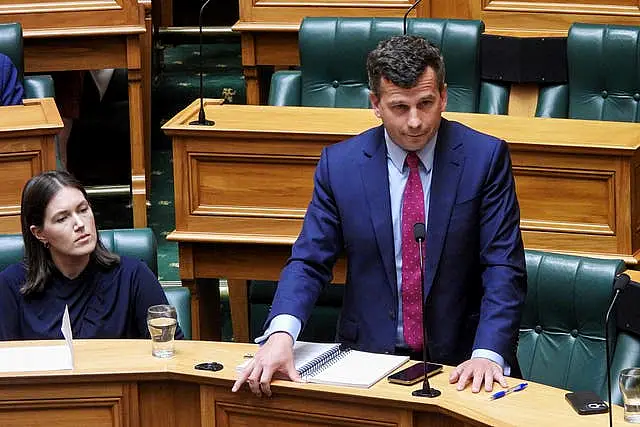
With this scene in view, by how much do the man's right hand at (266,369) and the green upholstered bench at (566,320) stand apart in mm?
929

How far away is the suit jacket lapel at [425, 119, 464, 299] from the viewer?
2791 mm

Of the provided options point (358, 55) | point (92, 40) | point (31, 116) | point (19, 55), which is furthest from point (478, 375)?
point (92, 40)

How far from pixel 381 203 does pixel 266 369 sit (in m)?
0.49

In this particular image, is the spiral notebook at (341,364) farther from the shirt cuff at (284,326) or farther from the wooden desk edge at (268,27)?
the wooden desk edge at (268,27)

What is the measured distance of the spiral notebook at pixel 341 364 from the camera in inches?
98.2

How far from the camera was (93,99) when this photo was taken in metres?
7.00

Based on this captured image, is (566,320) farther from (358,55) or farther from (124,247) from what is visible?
(358,55)

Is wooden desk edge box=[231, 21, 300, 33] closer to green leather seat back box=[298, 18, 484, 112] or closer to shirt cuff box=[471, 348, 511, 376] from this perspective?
green leather seat back box=[298, 18, 484, 112]

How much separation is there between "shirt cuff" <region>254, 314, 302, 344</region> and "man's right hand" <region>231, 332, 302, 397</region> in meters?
0.07

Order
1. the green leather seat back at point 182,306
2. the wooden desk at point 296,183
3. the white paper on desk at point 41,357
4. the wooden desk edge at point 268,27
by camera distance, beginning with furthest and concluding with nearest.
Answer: the wooden desk edge at point 268,27
the wooden desk at point 296,183
the green leather seat back at point 182,306
the white paper on desk at point 41,357

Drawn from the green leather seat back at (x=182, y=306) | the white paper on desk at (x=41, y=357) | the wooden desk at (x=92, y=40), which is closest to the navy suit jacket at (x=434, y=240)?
the white paper on desk at (x=41, y=357)

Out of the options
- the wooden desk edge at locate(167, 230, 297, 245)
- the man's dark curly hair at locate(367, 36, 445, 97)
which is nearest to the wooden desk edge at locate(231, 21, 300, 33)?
the wooden desk edge at locate(167, 230, 297, 245)

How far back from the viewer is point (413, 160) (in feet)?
9.31

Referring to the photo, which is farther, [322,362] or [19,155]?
[19,155]
